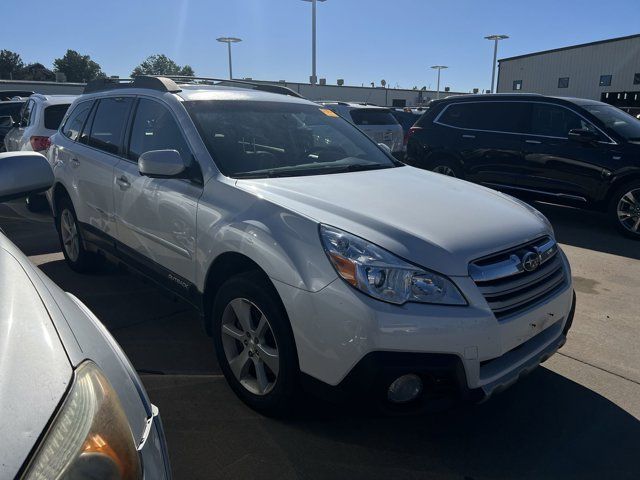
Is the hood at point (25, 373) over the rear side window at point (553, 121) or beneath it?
beneath

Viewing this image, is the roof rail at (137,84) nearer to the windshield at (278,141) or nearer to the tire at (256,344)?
the windshield at (278,141)

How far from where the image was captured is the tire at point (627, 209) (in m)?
6.70

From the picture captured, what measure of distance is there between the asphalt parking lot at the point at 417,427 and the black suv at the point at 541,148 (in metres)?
3.36

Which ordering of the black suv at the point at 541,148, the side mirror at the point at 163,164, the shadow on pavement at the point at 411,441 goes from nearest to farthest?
the shadow on pavement at the point at 411,441
the side mirror at the point at 163,164
the black suv at the point at 541,148

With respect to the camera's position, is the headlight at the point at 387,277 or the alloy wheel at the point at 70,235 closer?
the headlight at the point at 387,277

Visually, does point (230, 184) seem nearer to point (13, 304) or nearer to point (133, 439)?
point (13, 304)

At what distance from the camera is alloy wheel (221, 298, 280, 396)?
2660mm

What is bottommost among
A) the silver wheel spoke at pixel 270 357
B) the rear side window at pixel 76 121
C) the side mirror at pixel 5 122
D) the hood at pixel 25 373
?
the silver wheel spoke at pixel 270 357

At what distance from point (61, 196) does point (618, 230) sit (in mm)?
6689

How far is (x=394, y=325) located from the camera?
86.8 inches

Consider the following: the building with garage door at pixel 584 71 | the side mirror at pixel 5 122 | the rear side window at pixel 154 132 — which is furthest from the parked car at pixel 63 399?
the building with garage door at pixel 584 71

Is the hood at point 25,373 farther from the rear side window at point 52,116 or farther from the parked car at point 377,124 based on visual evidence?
the parked car at point 377,124

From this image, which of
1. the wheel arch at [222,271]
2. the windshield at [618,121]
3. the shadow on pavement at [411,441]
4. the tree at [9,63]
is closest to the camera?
the shadow on pavement at [411,441]

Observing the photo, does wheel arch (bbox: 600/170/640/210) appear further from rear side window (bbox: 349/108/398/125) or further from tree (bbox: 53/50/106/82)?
tree (bbox: 53/50/106/82)
